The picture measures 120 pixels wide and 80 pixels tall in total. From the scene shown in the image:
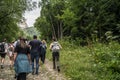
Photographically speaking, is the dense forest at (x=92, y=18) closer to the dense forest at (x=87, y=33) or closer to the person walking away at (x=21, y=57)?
the dense forest at (x=87, y=33)

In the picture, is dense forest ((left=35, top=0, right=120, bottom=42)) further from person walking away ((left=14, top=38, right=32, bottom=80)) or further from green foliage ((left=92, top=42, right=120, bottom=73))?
person walking away ((left=14, top=38, right=32, bottom=80))

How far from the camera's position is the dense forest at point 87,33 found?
13344 mm

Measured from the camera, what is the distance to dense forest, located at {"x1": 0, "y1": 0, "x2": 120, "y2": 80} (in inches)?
525

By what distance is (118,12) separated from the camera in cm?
3328

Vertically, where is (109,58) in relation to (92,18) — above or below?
below

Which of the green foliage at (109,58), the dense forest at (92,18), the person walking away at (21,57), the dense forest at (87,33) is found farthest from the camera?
the dense forest at (92,18)

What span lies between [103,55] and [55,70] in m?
3.71

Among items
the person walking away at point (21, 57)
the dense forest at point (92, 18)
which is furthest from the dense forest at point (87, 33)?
the person walking away at point (21, 57)

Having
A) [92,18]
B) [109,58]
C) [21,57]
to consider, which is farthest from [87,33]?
[21,57]

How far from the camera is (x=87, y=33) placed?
122 ft

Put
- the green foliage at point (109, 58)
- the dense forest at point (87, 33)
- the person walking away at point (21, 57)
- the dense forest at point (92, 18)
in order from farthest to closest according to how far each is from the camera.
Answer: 1. the dense forest at point (92, 18)
2. the dense forest at point (87, 33)
3. the green foliage at point (109, 58)
4. the person walking away at point (21, 57)

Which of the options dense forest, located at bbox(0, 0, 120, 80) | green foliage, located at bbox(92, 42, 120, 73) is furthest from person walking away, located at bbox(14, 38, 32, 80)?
green foliage, located at bbox(92, 42, 120, 73)

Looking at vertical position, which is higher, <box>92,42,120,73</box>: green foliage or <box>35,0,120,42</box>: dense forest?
<box>35,0,120,42</box>: dense forest

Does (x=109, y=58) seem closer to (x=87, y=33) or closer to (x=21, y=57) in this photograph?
(x=21, y=57)
